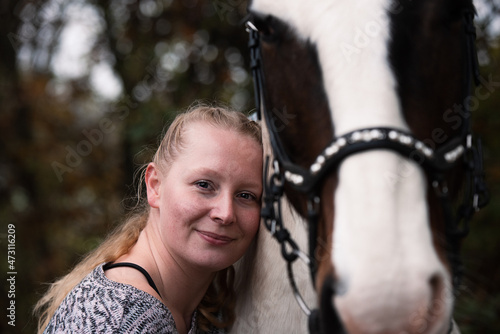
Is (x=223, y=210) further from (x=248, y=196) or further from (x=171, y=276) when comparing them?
(x=171, y=276)

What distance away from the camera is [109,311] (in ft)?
5.90

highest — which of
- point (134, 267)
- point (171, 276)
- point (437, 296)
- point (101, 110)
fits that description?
point (437, 296)

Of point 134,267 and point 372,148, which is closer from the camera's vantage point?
point 372,148

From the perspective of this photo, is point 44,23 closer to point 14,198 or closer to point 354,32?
point 14,198

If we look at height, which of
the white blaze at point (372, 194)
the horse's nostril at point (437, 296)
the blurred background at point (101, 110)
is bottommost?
the blurred background at point (101, 110)

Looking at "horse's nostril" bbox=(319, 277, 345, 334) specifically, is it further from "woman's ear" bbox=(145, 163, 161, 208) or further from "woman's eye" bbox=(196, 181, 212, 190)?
"woman's ear" bbox=(145, 163, 161, 208)

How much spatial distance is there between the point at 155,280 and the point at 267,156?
2.37 feet

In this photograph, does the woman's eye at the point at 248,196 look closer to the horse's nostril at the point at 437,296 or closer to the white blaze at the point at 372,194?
the white blaze at the point at 372,194

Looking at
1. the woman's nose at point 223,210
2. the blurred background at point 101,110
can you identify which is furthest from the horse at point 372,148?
the blurred background at point 101,110

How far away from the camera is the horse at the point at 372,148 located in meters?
1.24

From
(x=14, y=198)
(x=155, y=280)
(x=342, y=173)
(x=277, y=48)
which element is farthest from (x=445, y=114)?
(x=14, y=198)

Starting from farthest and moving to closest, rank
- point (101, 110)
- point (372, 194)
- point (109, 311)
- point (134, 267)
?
point (101, 110), point (134, 267), point (109, 311), point (372, 194)

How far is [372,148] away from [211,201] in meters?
0.91

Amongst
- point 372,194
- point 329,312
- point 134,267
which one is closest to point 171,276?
point 134,267
